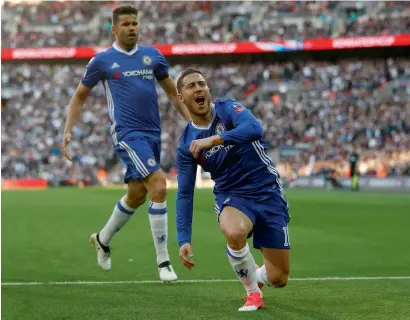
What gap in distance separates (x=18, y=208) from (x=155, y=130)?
11.8 meters

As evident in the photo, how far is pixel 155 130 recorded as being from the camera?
7254 mm

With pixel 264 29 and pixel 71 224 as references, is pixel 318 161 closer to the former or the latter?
pixel 264 29

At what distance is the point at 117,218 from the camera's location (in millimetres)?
7402


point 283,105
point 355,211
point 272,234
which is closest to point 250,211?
point 272,234

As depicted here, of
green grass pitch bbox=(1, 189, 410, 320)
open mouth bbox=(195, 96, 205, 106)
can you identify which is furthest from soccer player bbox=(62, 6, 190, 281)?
open mouth bbox=(195, 96, 205, 106)

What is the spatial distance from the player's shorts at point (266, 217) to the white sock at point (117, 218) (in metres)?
2.00

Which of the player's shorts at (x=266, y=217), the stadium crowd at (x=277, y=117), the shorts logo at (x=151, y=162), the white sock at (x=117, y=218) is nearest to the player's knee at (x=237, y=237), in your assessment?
the player's shorts at (x=266, y=217)

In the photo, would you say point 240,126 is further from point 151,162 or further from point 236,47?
point 236,47

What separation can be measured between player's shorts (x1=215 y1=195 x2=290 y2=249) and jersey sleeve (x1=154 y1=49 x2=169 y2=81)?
2285mm

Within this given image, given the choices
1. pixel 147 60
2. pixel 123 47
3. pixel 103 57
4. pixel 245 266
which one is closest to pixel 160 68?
pixel 147 60

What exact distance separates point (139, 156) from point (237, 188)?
5.66 ft

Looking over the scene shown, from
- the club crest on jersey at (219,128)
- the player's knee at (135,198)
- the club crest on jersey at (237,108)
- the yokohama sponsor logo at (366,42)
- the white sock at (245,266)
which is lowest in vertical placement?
the white sock at (245,266)

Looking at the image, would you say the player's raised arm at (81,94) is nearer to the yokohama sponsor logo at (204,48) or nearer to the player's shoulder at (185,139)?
the player's shoulder at (185,139)

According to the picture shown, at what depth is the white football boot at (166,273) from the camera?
21.7 feet
